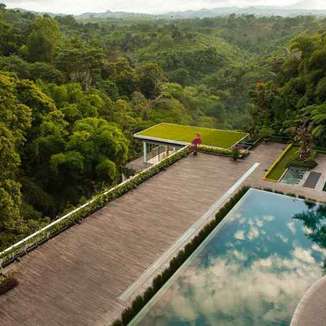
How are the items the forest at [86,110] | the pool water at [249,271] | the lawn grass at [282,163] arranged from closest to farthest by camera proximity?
the pool water at [249,271]
the forest at [86,110]
the lawn grass at [282,163]

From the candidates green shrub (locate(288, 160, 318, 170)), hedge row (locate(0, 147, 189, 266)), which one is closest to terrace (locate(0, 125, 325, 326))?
hedge row (locate(0, 147, 189, 266))

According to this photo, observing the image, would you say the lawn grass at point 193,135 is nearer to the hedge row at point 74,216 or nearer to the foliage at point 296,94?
the foliage at point 296,94

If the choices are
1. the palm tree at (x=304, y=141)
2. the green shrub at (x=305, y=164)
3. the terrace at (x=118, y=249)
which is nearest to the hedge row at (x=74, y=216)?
the terrace at (x=118, y=249)

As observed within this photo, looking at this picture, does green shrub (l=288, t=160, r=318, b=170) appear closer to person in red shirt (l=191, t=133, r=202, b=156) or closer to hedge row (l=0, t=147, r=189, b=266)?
→ person in red shirt (l=191, t=133, r=202, b=156)

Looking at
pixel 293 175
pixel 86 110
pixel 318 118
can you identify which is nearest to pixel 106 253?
pixel 293 175

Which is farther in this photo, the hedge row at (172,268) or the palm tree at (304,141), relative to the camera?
the palm tree at (304,141)

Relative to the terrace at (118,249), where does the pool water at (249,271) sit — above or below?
below
